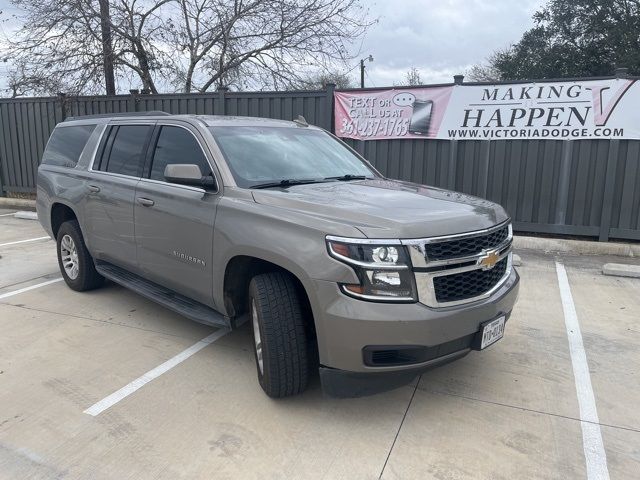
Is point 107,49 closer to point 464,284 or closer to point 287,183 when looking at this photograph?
point 287,183

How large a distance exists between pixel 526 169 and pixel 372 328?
6454mm

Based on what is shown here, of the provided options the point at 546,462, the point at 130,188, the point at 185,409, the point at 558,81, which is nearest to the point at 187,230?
the point at 130,188

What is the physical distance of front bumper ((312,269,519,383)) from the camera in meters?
2.82

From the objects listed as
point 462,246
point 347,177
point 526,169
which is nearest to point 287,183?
point 347,177

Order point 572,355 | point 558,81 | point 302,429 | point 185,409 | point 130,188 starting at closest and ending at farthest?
point 302,429
point 185,409
point 572,355
point 130,188
point 558,81

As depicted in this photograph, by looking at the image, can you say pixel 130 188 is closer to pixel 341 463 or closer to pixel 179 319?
pixel 179 319

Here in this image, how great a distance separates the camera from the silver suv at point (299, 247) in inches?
113

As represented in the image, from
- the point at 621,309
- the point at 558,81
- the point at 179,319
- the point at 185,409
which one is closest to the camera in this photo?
the point at 185,409

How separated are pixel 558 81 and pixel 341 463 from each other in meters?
6.95

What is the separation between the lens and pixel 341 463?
283 centimetres

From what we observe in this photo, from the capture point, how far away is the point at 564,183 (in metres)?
8.11

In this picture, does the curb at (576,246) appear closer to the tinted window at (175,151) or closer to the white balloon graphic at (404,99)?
the white balloon graphic at (404,99)

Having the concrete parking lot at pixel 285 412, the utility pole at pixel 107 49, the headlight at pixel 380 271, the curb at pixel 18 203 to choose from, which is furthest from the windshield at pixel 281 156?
the curb at pixel 18 203

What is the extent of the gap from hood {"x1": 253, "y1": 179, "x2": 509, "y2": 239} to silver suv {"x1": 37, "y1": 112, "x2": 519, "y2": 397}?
0.01 m
